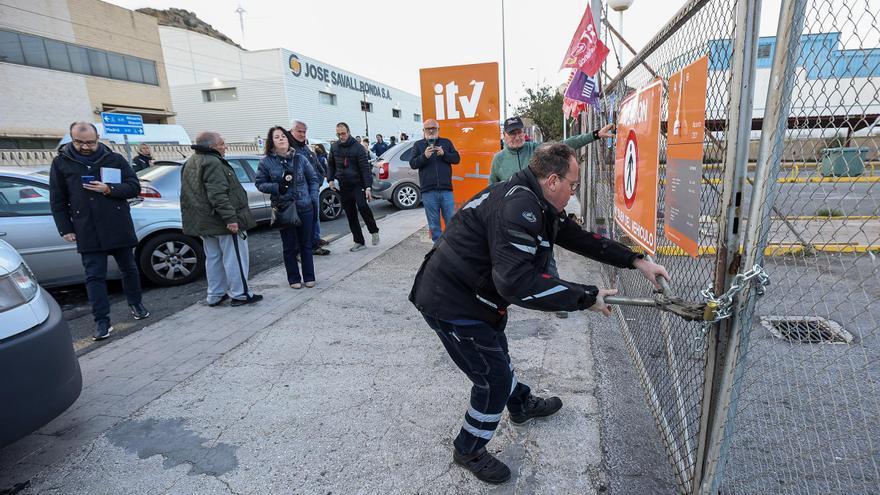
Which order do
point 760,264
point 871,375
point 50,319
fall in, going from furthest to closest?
point 871,375
point 50,319
point 760,264

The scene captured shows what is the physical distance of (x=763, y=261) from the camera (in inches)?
66.6

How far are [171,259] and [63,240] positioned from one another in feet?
3.58

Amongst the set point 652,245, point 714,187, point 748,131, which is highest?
point 748,131

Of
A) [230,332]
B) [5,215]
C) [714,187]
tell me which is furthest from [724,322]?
[5,215]

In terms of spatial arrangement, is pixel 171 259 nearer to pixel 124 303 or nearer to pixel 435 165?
pixel 124 303

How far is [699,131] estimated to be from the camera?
196 cm

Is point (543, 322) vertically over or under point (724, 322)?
under

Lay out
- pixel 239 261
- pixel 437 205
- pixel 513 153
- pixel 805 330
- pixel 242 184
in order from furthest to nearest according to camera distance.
A: pixel 242 184, pixel 437 205, pixel 239 261, pixel 513 153, pixel 805 330

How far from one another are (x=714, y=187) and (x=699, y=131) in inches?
10.0

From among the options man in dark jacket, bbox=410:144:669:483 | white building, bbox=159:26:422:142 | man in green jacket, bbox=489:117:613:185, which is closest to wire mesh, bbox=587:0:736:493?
man in dark jacket, bbox=410:144:669:483

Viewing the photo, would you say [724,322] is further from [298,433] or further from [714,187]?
[298,433]

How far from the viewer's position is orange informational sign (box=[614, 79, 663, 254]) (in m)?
2.60

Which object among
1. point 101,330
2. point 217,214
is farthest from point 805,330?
point 101,330

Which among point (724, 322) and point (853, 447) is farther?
point (853, 447)
